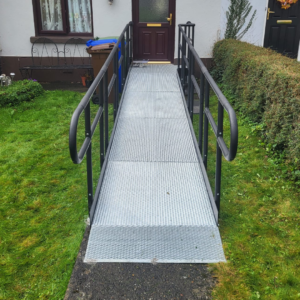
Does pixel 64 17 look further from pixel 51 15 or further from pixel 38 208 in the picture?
pixel 38 208

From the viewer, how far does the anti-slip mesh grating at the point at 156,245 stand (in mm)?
2711

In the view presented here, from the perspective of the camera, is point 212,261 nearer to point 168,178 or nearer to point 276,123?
point 168,178

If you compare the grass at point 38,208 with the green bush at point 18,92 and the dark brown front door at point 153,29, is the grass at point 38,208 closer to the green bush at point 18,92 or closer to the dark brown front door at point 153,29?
the green bush at point 18,92

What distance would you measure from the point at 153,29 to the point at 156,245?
6.42 metres

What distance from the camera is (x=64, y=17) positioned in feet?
27.4

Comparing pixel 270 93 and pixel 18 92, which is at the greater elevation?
pixel 270 93

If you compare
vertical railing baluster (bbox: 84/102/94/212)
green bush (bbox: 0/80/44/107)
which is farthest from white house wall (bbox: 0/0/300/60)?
vertical railing baluster (bbox: 84/102/94/212)

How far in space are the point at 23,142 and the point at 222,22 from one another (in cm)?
530

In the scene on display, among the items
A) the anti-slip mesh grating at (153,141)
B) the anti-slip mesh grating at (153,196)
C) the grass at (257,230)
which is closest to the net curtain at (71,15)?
the anti-slip mesh grating at (153,141)

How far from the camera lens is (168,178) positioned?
3592 mm

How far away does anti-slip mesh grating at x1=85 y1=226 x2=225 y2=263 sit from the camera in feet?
8.89

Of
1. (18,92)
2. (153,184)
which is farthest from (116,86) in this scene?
(18,92)

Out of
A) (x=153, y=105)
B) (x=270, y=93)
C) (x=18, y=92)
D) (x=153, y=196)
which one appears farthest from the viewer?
(x=18, y=92)

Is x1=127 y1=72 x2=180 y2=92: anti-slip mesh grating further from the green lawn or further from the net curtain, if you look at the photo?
the net curtain
